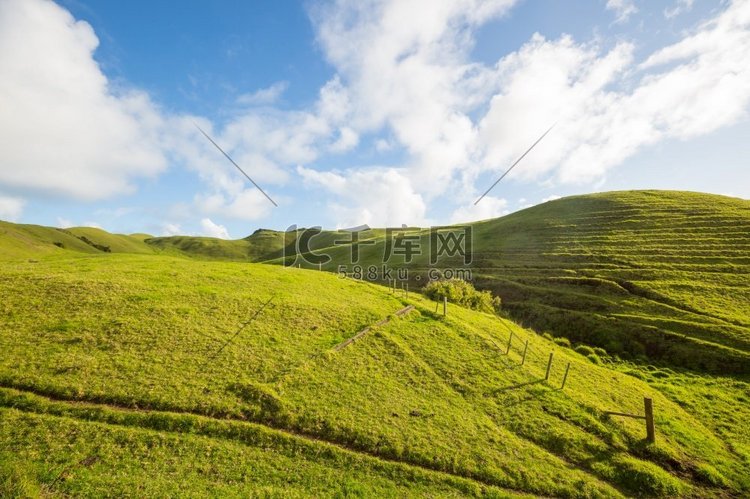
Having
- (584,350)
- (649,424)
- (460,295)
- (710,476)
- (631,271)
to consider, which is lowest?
(710,476)

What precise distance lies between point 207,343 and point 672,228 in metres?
90.4

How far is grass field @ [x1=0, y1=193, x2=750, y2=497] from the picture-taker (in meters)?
14.8

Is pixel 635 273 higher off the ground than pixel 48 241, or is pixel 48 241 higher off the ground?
pixel 48 241

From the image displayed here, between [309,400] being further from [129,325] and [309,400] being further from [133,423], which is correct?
[129,325]

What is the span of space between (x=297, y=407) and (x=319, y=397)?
5.24 ft

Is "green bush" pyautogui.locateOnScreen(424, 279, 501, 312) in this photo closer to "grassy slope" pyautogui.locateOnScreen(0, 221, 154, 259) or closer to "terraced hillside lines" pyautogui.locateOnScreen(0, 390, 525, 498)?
"terraced hillside lines" pyautogui.locateOnScreen(0, 390, 525, 498)

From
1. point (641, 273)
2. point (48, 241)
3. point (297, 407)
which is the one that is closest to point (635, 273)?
point (641, 273)

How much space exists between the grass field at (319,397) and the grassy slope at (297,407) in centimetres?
11

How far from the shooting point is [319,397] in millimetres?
19984

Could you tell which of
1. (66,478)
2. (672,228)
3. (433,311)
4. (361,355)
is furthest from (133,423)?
(672,228)

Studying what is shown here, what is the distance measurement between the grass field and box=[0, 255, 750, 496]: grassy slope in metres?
0.11

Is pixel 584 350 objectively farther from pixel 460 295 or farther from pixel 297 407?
pixel 297 407

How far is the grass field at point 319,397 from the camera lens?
Answer: 48.5 feet

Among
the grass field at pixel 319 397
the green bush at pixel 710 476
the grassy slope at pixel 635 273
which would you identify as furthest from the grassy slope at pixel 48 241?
the green bush at pixel 710 476
